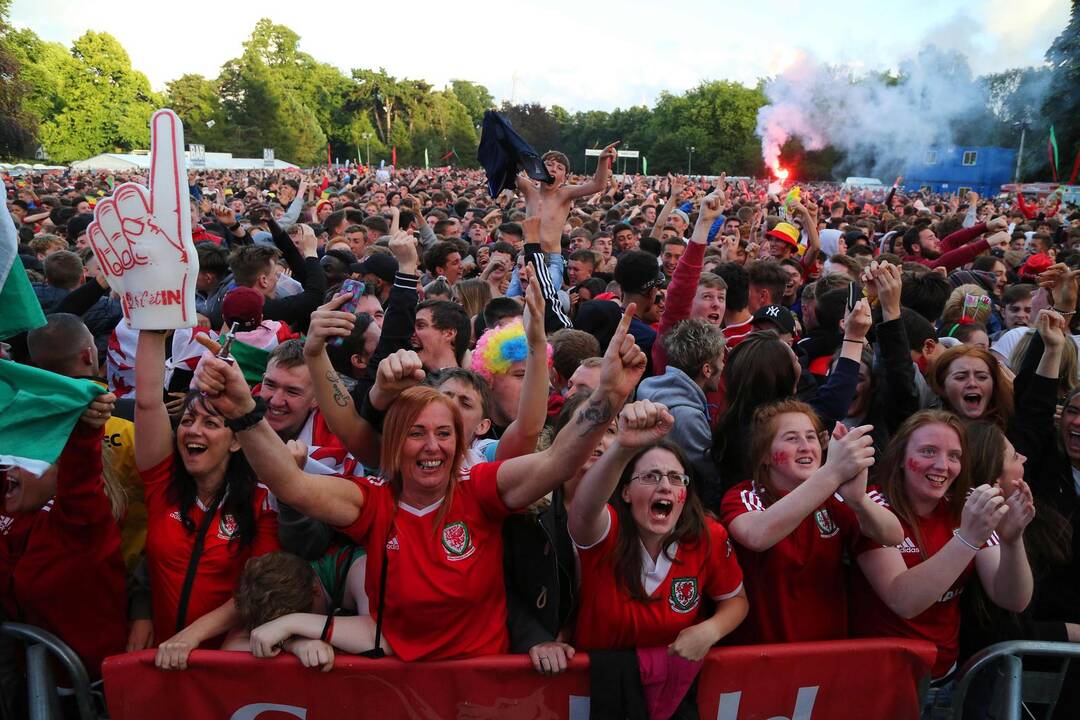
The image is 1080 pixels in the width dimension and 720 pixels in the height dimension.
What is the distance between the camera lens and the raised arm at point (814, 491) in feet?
9.07

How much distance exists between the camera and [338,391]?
118 inches

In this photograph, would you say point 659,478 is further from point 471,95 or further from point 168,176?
point 471,95

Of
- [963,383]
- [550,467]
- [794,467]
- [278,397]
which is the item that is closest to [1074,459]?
[963,383]

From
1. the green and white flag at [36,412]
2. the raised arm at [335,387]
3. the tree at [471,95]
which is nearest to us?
the green and white flag at [36,412]

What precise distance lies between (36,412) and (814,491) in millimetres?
2666

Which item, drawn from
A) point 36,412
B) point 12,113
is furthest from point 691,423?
point 12,113

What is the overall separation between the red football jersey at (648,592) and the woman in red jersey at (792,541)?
193mm

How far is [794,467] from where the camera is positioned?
10.4ft

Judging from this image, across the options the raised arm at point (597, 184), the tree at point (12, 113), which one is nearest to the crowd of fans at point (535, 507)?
the raised arm at point (597, 184)

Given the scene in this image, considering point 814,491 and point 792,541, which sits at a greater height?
point 814,491

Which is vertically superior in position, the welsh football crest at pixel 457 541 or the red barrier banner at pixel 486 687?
the welsh football crest at pixel 457 541

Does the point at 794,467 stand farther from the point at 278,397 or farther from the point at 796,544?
the point at 278,397

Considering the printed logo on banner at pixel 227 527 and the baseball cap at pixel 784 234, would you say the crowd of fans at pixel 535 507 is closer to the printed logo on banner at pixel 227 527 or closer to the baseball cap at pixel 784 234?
the printed logo on banner at pixel 227 527

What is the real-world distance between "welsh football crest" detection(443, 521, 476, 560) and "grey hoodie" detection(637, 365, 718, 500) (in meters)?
1.15
